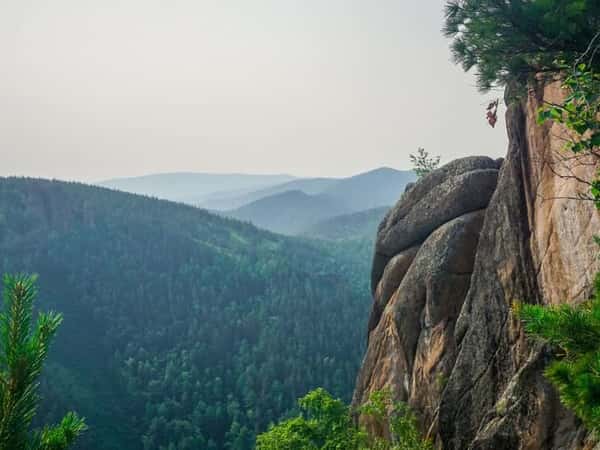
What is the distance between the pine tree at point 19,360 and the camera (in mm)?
5211

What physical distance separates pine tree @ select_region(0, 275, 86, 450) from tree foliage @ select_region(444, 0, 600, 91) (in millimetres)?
10064

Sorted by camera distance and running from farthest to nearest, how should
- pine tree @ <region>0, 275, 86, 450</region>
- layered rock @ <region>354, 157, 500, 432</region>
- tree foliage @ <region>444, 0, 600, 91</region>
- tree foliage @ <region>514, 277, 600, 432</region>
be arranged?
layered rock @ <region>354, 157, 500, 432</region> → tree foliage @ <region>444, 0, 600, 91</region> → tree foliage @ <region>514, 277, 600, 432</region> → pine tree @ <region>0, 275, 86, 450</region>

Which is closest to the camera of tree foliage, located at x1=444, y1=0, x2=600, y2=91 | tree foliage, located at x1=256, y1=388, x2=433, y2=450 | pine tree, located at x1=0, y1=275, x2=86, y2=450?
pine tree, located at x1=0, y1=275, x2=86, y2=450

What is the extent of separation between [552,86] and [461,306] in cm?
994

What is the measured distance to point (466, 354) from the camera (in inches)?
700

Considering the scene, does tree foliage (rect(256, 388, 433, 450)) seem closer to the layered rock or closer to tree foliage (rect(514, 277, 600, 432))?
the layered rock

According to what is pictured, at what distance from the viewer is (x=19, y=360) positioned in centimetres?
521

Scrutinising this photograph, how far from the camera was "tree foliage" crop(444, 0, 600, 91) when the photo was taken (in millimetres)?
9688

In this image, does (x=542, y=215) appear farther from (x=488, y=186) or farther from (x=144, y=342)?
(x=144, y=342)

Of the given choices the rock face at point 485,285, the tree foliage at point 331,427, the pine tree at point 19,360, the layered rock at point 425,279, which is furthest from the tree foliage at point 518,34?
the tree foliage at point 331,427

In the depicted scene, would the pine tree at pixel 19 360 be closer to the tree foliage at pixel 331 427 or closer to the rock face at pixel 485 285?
the rock face at pixel 485 285

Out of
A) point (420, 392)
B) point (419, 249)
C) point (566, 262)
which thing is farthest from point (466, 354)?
point (419, 249)

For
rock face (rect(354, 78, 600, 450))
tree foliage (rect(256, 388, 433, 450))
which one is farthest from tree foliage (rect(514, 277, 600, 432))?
tree foliage (rect(256, 388, 433, 450))

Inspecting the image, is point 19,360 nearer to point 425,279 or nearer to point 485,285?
point 485,285
